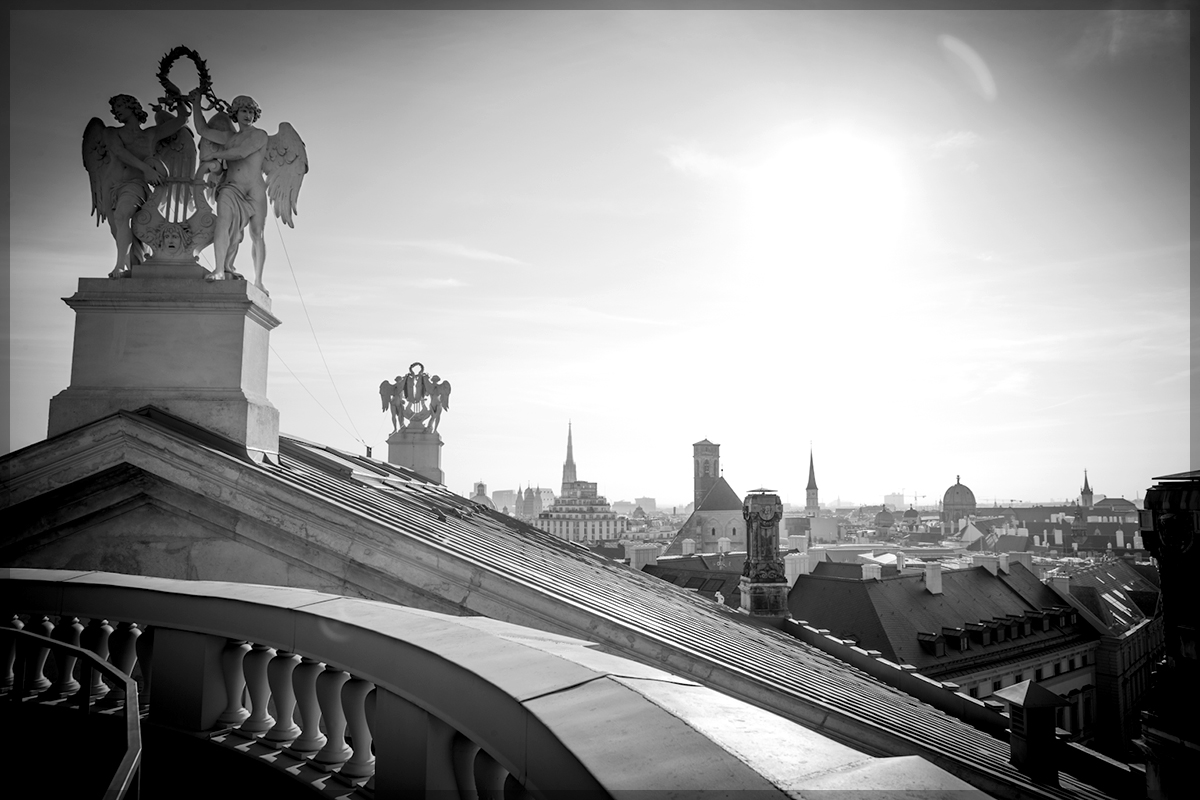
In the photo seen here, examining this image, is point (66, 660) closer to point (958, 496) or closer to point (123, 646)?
point (123, 646)

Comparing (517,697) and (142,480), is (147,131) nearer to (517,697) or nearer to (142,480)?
(142,480)

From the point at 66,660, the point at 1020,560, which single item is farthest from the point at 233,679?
the point at 1020,560

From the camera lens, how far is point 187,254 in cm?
818

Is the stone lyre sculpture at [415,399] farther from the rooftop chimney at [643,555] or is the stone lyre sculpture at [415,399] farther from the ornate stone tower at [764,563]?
the rooftop chimney at [643,555]

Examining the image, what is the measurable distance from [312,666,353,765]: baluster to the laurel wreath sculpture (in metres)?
7.36

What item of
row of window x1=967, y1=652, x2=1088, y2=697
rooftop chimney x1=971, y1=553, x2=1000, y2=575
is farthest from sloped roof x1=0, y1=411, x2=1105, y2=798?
rooftop chimney x1=971, y1=553, x2=1000, y2=575

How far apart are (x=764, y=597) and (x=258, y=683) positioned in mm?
17582

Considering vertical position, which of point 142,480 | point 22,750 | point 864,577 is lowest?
point 864,577

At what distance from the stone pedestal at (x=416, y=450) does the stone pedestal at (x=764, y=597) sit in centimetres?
873

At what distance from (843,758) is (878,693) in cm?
1185

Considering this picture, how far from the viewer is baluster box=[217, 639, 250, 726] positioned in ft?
12.6

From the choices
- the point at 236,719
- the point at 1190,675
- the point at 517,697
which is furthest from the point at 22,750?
the point at 1190,675

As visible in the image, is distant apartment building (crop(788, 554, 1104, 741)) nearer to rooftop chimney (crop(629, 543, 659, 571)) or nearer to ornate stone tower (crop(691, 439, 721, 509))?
rooftop chimney (crop(629, 543, 659, 571))

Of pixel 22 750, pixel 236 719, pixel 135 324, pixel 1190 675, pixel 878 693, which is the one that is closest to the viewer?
pixel 236 719
